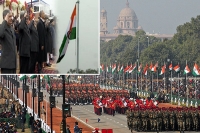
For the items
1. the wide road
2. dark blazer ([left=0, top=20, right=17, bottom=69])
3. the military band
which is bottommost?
the wide road

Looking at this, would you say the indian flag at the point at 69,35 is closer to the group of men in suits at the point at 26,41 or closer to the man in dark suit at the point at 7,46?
the group of men in suits at the point at 26,41

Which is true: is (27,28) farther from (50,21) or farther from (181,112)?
(181,112)

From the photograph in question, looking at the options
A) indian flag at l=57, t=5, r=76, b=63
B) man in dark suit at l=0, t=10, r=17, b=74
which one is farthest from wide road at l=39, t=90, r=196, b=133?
man in dark suit at l=0, t=10, r=17, b=74

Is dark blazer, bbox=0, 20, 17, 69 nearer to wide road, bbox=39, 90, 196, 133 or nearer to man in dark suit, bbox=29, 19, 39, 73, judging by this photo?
man in dark suit, bbox=29, 19, 39, 73

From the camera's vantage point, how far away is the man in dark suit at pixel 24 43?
38.1 feet

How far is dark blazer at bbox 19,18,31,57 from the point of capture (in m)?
11.7

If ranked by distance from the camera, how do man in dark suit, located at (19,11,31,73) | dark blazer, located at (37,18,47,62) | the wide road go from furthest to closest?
the wide road
dark blazer, located at (37,18,47,62)
man in dark suit, located at (19,11,31,73)

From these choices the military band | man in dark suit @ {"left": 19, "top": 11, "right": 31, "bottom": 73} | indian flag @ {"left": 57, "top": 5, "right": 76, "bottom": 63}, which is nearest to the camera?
man in dark suit @ {"left": 19, "top": 11, "right": 31, "bottom": 73}

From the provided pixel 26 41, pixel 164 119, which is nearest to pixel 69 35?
pixel 26 41

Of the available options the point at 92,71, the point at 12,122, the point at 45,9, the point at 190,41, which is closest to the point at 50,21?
the point at 45,9

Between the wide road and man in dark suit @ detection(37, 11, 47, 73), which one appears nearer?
man in dark suit @ detection(37, 11, 47, 73)

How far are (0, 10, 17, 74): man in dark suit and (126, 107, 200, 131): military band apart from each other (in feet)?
104

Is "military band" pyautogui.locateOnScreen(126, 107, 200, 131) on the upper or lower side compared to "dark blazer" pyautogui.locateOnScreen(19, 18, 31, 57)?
lower

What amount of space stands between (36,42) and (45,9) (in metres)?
0.56
